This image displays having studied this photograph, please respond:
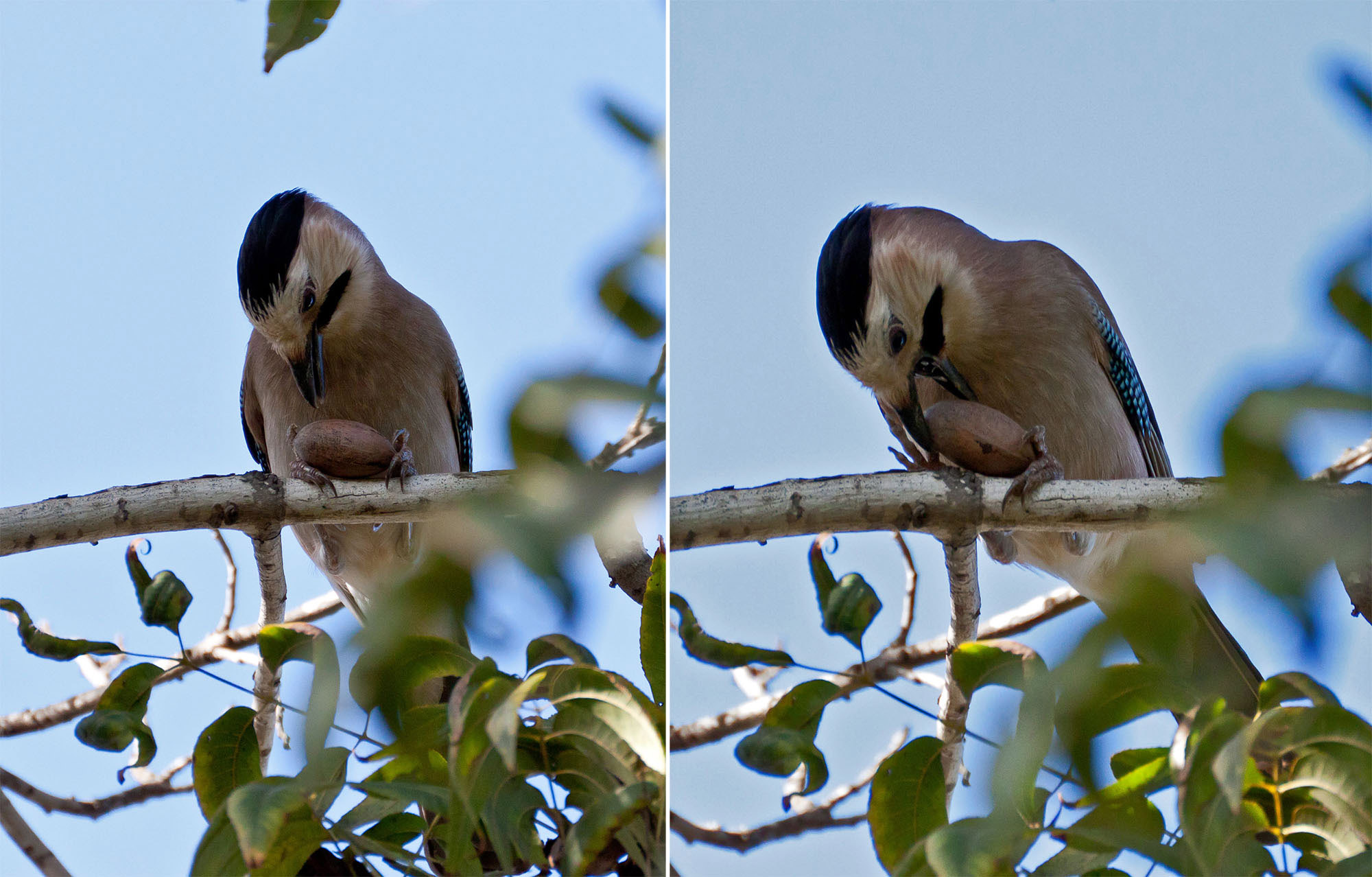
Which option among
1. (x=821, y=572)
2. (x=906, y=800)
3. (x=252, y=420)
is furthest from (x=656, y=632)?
(x=252, y=420)

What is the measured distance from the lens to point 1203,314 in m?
1.02

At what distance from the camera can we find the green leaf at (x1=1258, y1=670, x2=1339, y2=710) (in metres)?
0.87

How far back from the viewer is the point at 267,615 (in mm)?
1421

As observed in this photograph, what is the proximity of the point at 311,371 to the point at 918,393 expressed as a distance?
0.86m

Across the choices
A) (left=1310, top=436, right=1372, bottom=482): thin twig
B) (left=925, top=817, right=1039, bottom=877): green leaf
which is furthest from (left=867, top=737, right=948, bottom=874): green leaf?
(left=1310, top=436, right=1372, bottom=482): thin twig

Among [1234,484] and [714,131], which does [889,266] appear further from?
[1234,484]

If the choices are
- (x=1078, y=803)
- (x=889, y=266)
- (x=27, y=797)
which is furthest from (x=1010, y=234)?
(x=27, y=797)

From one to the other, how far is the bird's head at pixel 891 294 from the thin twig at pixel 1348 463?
0.40m

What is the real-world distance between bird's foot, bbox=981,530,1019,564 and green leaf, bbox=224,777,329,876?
0.66 meters

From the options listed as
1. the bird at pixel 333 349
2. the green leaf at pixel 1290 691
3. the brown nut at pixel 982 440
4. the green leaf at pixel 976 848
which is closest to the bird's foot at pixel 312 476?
the bird at pixel 333 349

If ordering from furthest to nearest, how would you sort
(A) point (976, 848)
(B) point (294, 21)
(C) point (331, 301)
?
1. (C) point (331, 301)
2. (B) point (294, 21)
3. (A) point (976, 848)

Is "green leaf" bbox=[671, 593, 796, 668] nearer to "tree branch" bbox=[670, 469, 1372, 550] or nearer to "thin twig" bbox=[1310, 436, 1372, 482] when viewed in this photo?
"tree branch" bbox=[670, 469, 1372, 550]

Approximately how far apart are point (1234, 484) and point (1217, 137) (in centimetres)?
33

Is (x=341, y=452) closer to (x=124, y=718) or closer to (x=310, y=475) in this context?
(x=310, y=475)
